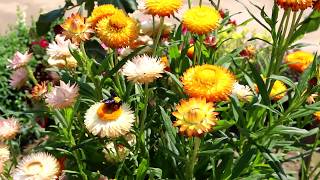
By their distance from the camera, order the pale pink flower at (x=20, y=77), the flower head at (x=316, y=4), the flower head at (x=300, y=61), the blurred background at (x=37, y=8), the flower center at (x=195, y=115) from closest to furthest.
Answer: the flower center at (x=195, y=115)
the flower head at (x=316, y=4)
the pale pink flower at (x=20, y=77)
the flower head at (x=300, y=61)
the blurred background at (x=37, y=8)

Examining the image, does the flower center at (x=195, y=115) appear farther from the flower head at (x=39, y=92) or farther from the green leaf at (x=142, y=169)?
the flower head at (x=39, y=92)

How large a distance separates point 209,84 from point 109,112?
278mm

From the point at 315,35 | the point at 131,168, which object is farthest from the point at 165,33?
the point at 315,35

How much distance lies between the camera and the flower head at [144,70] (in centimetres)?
146

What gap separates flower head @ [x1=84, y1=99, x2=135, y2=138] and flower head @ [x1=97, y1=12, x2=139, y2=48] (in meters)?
0.19

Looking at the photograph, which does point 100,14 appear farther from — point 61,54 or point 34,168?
point 34,168

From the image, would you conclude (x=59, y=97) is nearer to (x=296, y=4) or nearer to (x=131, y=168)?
(x=131, y=168)

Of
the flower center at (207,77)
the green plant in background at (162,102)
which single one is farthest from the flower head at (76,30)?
the flower center at (207,77)

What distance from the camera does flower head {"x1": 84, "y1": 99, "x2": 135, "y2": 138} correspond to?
139 cm

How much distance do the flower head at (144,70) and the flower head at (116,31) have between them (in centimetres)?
10

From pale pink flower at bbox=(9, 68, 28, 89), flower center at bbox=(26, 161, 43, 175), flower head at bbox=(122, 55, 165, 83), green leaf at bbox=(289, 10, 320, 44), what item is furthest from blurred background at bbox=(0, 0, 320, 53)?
flower center at bbox=(26, 161, 43, 175)

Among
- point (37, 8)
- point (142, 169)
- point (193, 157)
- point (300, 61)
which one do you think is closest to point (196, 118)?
point (193, 157)

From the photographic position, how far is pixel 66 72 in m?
1.79

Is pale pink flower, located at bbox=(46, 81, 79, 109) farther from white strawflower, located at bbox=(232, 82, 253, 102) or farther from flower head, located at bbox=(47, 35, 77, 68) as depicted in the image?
white strawflower, located at bbox=(232, 82, 253, 102)
